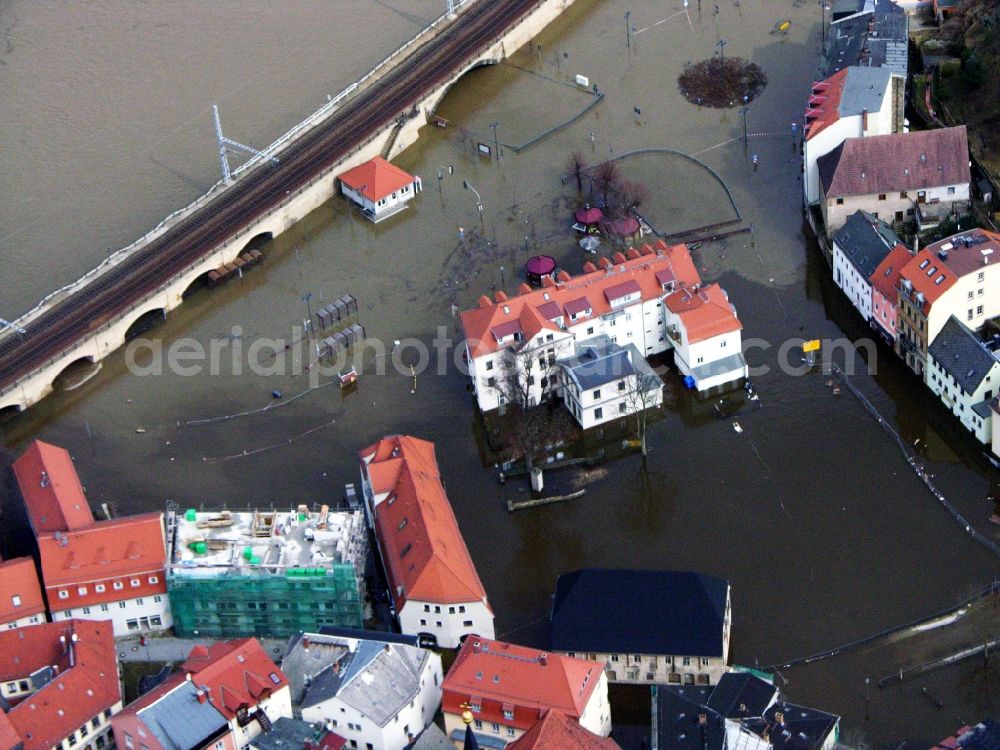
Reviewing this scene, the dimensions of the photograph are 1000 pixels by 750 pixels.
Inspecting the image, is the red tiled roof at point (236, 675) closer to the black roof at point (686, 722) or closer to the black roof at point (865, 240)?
the black roof at point (686, 722)

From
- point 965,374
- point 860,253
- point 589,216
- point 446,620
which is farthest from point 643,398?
point 446,620

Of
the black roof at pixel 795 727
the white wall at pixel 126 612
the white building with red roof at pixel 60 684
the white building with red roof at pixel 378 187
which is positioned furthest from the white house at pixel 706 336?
the white building with red roof at pixel 60 684

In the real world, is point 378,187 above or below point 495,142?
below

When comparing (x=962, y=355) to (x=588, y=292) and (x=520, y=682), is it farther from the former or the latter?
(x=520, y=682)

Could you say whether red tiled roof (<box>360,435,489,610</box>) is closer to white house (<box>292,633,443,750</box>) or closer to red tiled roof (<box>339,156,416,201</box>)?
white house (<box>292,633,443,750</box>)

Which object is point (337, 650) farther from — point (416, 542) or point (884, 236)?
point (884, 236)

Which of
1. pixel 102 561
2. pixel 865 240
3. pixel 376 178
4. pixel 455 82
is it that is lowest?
pixel 102 561
